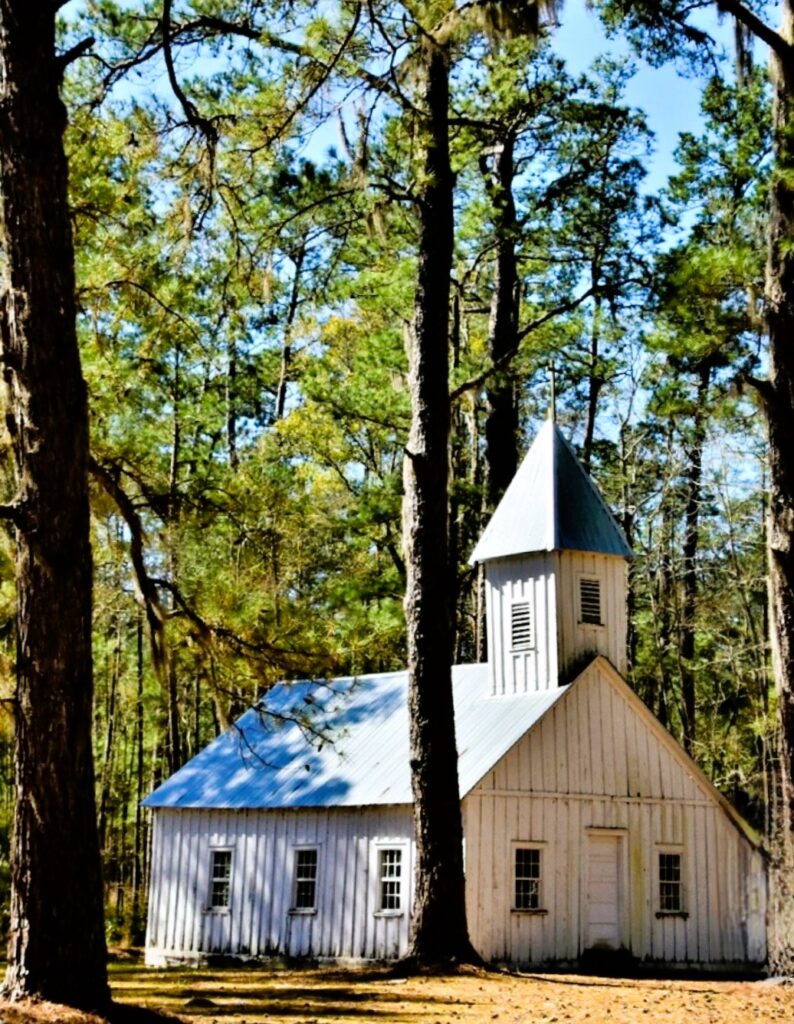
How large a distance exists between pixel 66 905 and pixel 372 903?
12.6 metres

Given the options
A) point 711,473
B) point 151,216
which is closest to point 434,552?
point 151,216

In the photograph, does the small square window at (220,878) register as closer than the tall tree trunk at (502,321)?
Yes

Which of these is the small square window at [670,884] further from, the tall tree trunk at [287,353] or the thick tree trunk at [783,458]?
the tall tree trunk at [287,353]

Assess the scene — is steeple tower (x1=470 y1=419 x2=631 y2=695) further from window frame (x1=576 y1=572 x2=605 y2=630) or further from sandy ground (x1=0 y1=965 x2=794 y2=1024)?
sandy ground (x1=0 y1=965 x2=794 y2=1024)

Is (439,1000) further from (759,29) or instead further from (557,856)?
(759,29)

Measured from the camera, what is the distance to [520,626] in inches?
941

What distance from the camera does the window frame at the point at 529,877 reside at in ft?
69.5

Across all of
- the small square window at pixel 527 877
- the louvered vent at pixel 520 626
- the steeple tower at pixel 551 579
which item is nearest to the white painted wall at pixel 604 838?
the small square window at pixel 527 877

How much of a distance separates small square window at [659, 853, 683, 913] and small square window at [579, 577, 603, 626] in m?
3.84

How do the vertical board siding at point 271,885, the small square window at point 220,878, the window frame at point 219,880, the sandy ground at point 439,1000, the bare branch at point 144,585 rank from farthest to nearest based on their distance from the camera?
1. the small square window at point 220,878
2. the window frame at point 219,880
3. the vertical board siding at point 271,885
4. the bare branch at point 144,585
5. the sandy ground at point 439,1000

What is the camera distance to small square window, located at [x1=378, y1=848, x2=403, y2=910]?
21.7 m

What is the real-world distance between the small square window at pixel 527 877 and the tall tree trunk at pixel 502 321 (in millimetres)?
8867

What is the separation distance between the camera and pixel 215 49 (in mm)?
13828

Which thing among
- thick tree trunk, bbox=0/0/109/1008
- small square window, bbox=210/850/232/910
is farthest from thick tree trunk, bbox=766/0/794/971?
small square window, bbox=210/850/232/910
